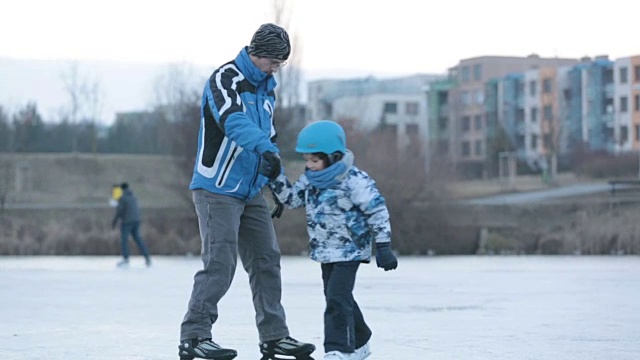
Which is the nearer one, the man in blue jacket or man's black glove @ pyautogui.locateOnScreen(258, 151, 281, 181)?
man's black glove @ pyautogui.locateOnScreen(258, 151, 281, 181)

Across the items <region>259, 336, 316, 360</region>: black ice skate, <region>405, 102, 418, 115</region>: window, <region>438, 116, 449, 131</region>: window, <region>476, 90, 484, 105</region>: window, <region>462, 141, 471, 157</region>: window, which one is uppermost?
<region>476, 90, 484, 105</region>: window

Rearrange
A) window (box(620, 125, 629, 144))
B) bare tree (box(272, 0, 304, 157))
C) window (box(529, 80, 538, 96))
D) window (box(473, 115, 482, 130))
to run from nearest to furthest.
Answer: bare tree (box(272, 0, 304, 157)) → window (box(620, 125, 629, 144)) → window (box(529, 80, 538, 96)) → window (box(473, 115, 482, 130))

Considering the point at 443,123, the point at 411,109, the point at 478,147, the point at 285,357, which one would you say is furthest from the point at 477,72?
the point at 285,357

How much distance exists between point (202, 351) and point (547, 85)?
10123 cm

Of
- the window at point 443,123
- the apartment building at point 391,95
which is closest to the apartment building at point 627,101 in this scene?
the window at point 443,123

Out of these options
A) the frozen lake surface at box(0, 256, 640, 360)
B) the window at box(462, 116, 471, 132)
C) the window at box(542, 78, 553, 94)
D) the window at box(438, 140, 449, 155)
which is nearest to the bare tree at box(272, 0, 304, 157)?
the window at box(438, 140, 449, 155)

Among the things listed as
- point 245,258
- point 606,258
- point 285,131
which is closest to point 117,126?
point 285,131

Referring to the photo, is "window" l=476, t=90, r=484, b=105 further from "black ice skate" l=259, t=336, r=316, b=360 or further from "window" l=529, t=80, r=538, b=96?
"black ice skate" l=259, t=336, r=316, b=360

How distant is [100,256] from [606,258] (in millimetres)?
10656

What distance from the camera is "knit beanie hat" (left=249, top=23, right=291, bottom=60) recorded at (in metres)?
6.95

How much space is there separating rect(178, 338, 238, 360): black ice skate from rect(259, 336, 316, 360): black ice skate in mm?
255

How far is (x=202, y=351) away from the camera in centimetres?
680

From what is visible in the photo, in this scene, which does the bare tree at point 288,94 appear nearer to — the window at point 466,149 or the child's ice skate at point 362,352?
the child's ice skate at point 362,352

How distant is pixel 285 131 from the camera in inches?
1476
